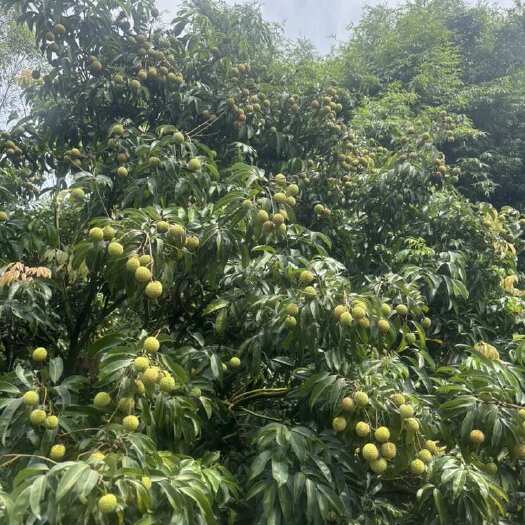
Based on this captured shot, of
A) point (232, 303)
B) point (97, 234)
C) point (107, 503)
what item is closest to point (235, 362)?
point (232, 303)

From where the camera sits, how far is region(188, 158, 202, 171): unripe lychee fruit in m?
2.78

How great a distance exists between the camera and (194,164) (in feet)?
9.14

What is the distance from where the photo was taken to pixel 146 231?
7.20 ft

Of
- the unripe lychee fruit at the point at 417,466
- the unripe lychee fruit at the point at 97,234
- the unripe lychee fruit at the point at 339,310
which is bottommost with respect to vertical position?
the unripe lychee fruit at the point at 417,466

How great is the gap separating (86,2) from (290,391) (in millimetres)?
2400

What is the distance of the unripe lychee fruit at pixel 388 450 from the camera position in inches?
81.2

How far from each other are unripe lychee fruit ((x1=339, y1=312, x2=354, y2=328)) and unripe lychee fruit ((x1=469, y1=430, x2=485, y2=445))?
0.56 metres

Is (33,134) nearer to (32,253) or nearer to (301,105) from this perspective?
(32,253)

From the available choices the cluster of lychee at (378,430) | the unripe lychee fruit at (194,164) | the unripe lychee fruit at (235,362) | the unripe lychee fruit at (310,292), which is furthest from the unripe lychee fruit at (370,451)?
the unripe lychee fruit at (194,164)

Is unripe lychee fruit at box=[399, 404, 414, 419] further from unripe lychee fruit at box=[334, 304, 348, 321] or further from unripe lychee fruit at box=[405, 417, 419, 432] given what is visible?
unripe lychee fruit at box=[334, 304, 348, 321]

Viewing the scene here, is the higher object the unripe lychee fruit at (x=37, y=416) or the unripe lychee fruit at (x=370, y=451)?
the unripe lychee fruit at (x=37, y=416)

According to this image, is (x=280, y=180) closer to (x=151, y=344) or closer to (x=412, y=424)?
(x=151, y=344)

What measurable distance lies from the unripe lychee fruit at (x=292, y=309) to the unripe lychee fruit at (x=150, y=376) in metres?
0.55

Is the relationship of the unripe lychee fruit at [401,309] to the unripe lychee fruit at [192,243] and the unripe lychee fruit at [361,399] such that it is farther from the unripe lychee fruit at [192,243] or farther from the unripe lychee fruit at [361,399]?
the unripe lychee fruit at [192,243]
